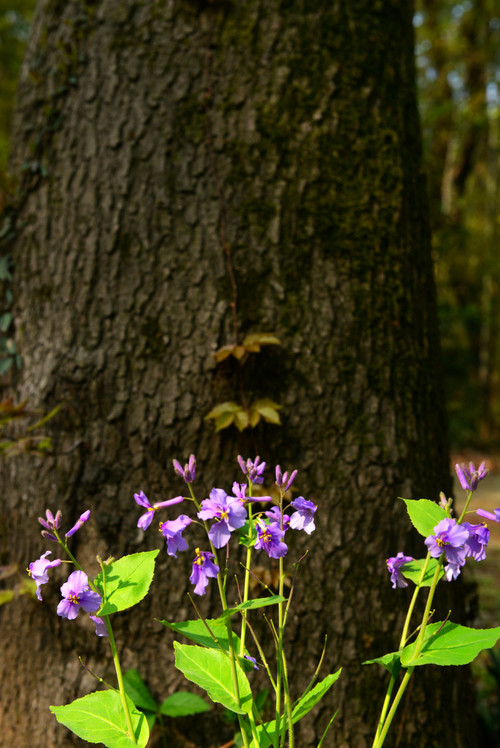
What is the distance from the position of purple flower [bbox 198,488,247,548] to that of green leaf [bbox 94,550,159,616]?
5.9 inches

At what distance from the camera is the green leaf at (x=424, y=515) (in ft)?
3.04

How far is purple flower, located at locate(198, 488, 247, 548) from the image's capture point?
2.61 feet

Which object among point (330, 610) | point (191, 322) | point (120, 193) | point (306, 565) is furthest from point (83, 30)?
point (330, 610)

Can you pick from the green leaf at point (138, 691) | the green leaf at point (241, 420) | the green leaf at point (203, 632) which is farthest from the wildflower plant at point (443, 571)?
the green leaf at point (138, 691)

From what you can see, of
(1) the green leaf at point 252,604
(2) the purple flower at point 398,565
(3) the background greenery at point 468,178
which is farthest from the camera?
(3) the background greenery at point 468,178

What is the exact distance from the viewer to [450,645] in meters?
0.92

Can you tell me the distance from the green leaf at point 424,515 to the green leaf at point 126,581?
1.37 ft

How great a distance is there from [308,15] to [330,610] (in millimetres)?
1796

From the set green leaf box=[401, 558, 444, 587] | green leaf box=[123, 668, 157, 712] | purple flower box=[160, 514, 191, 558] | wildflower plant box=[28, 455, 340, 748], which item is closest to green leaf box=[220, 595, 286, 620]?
wildflower plant box=[28, 455, 340, 748]

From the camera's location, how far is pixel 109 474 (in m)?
1.68

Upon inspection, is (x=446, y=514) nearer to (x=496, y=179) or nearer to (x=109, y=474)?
(x=109, y=474)

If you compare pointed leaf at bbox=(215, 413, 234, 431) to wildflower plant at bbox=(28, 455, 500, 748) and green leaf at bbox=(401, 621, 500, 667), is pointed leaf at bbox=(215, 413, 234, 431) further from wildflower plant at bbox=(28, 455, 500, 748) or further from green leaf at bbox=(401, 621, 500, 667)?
green leaf at bbox=(401, 621, 500, 667)

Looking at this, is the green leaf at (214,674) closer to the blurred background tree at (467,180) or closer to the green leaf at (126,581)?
the green leaf at (126,581)

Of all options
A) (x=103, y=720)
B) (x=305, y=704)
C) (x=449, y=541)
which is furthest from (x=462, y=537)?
(x=103, y=720)
